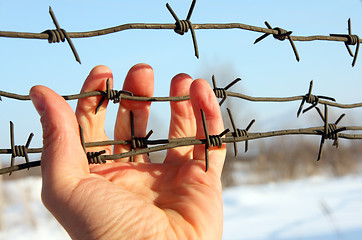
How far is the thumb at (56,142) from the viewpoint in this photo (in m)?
0.90

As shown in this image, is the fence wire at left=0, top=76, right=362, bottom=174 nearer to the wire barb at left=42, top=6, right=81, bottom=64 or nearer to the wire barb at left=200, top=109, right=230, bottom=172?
the wire barb at left=200, top=109, right=230, bottom=172

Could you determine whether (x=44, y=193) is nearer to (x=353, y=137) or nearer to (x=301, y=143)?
(x=353, y=137)

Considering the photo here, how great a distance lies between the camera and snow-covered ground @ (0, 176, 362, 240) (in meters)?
4.73

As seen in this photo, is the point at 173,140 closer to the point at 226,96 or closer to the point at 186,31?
the point at 226,96

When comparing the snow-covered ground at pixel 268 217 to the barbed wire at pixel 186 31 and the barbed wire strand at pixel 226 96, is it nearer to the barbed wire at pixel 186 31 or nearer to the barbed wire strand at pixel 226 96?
the barbed wire strand at pixel 226 96

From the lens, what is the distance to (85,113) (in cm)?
138

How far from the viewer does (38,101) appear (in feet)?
3.01

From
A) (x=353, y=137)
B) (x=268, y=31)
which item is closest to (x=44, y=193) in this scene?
(x=268, y=31)

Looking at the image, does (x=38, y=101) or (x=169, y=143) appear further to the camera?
(x=169, y=143)

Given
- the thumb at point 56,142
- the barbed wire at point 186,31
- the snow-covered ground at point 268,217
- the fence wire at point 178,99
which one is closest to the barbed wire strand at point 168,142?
the fence wire at point 178,99

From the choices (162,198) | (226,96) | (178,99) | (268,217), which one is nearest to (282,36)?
(226,96)

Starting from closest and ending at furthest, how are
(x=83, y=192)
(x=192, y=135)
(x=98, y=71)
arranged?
(x=83, y=192), (x=98, y=71), (x=192, y=135)

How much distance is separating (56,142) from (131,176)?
1.12ft

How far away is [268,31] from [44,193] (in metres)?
0.78
